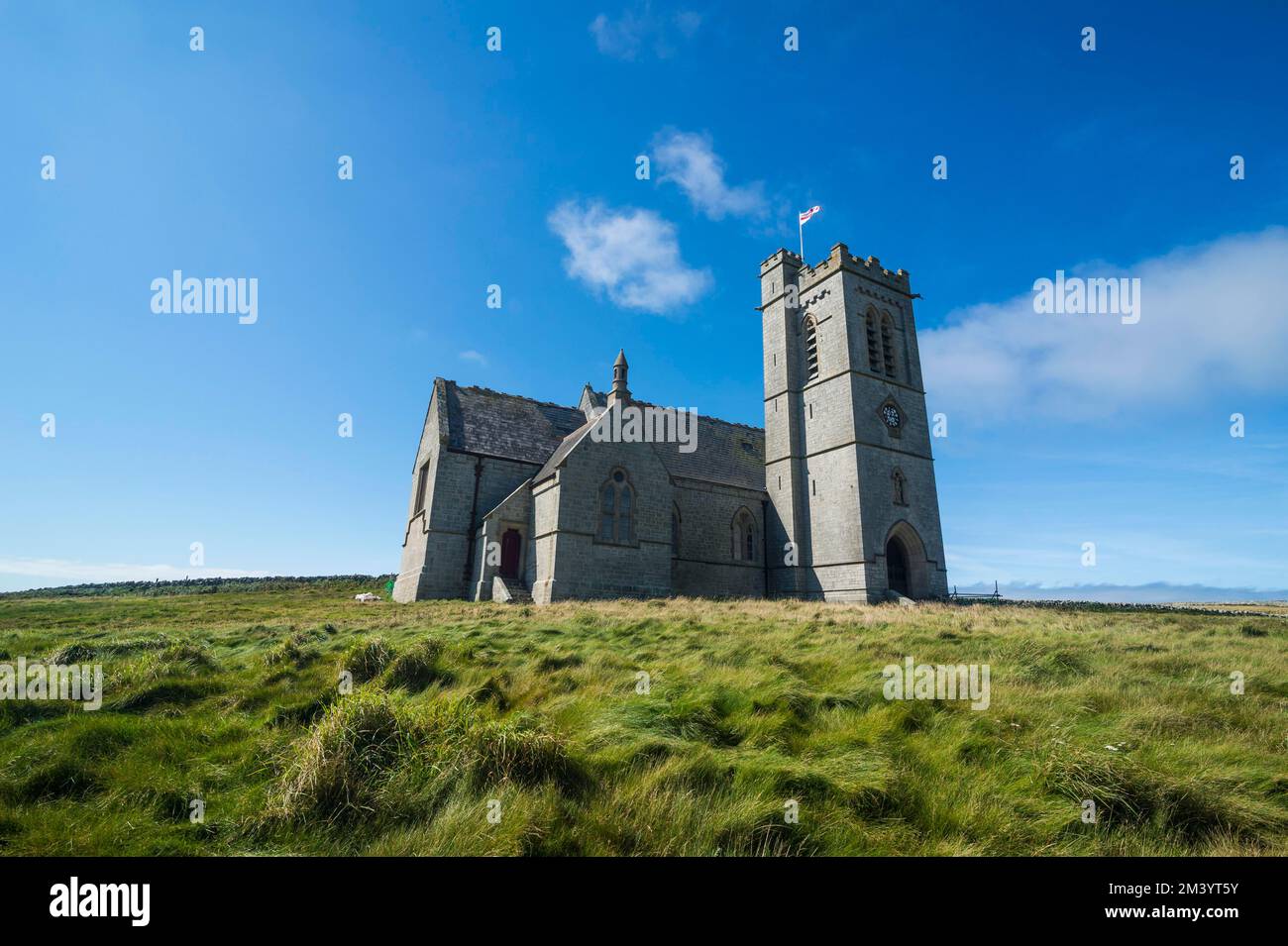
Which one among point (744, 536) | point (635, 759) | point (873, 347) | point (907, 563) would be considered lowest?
point (907, 563)

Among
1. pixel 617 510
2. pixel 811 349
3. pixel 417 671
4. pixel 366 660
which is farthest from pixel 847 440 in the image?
pixel 366 660

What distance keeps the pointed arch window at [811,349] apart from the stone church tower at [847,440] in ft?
0.20

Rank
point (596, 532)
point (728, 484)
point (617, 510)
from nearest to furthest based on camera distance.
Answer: point (596, 532) < point (617, 510) < point (728, 484)

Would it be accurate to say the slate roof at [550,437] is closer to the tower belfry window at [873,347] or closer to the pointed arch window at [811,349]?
the pointed arch window at [811,349]

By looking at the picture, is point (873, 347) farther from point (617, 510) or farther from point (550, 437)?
point (550, 437)

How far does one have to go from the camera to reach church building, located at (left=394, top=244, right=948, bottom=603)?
24.5 meters

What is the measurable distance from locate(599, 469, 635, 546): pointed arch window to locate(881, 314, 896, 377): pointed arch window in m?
15.7

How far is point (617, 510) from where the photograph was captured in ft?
81.5

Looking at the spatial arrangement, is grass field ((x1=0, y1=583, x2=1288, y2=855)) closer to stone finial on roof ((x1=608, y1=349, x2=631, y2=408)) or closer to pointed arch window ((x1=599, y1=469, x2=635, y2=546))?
pointed arch window ((x1=599, y1=469, x2=635, y2=546))

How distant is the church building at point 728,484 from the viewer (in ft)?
80.4

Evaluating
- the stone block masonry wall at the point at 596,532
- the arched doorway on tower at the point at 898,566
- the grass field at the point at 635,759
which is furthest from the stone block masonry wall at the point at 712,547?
the grass field at the point at 635,759

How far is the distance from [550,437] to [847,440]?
615 inches
